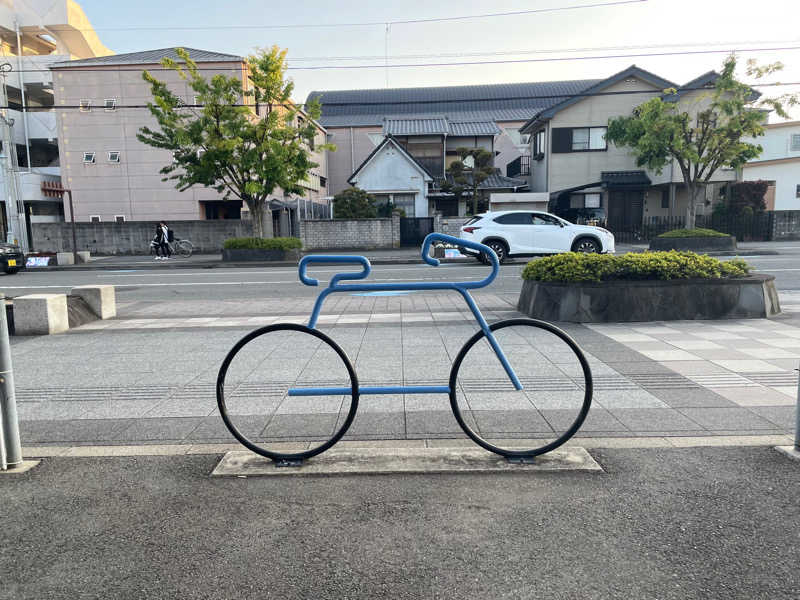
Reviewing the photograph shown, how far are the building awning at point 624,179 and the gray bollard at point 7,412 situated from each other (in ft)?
104

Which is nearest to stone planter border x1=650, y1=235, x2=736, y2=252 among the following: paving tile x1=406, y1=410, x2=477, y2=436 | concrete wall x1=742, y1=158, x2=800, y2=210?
concrete wall x1=742, y1=158, x2=800, y2=210

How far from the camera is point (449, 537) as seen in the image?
9.27 feet

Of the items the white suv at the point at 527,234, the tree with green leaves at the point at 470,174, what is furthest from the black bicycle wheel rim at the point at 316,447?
the tree with green leaves at the point at 470,174

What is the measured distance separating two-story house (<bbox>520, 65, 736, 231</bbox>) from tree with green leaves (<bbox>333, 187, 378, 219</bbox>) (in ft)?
36.5

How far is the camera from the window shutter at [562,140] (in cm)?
3290

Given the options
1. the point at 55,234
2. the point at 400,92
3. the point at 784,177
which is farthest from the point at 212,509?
the point at 400,92

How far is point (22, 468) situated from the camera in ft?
12.2

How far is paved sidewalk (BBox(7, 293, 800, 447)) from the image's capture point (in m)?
4.31

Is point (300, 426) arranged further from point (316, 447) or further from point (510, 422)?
point (510, 422)

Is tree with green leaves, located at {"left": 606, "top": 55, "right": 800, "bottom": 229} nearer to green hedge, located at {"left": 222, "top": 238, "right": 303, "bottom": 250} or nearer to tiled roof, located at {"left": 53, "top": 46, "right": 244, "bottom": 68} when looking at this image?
green hedge, located at {"left": 222, "top": 238, "right": 303, "bottom": 250}

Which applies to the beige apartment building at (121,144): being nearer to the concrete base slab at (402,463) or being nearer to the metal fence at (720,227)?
the metal fence at (720,227)

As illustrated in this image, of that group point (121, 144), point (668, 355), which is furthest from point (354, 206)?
point (668, 355)

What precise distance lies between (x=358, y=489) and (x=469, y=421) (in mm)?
1083

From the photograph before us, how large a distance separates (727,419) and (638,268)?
14.0ft
